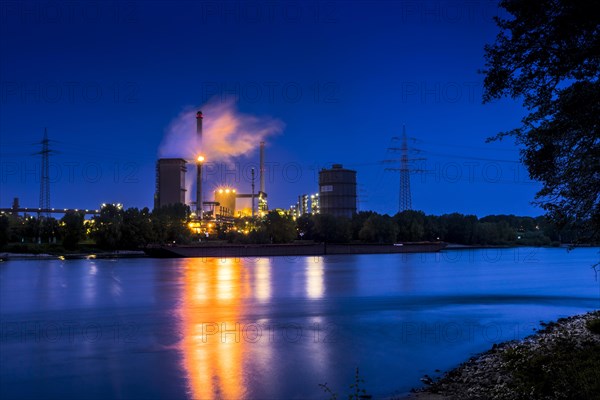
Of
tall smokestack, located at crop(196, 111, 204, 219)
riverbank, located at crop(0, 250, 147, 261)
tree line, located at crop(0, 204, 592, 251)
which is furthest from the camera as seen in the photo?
tall smokestack, located at crop(196, 111, 204, 219)

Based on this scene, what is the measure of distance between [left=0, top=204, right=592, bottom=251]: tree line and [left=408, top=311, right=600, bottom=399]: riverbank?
78554mm

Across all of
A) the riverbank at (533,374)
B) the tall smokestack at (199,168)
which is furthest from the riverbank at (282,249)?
the riverbank at (533,374)

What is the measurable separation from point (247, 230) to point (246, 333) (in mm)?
131235

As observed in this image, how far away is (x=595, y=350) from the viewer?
13297 mm

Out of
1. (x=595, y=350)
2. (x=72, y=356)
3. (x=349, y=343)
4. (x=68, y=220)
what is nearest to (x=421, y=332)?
(x=349, y=343)

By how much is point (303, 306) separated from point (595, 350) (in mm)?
25118

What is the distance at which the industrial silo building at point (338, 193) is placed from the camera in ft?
627

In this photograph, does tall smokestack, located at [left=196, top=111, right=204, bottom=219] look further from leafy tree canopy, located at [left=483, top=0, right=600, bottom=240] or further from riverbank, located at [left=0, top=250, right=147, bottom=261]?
leafy tree canopy, located at [left=483, top=0, right=600, bottom=240]

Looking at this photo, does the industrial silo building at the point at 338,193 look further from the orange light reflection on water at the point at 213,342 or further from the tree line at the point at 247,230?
the orange light reflection on water at the point at 213,342

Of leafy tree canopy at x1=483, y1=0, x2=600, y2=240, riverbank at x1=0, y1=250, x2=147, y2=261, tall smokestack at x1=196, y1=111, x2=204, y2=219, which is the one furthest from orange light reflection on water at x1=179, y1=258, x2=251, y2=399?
tall smokestack at x1=196, y1=111, x2=204, y2=219

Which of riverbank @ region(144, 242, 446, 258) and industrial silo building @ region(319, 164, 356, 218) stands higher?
industrial silo building @ region(319, 164, 356, 218)

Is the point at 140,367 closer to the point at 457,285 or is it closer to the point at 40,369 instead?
the point at 40,369

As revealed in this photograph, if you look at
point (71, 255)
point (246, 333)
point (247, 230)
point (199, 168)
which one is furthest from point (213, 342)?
point (199, 168)

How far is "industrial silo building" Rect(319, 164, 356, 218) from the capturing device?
627 ft
